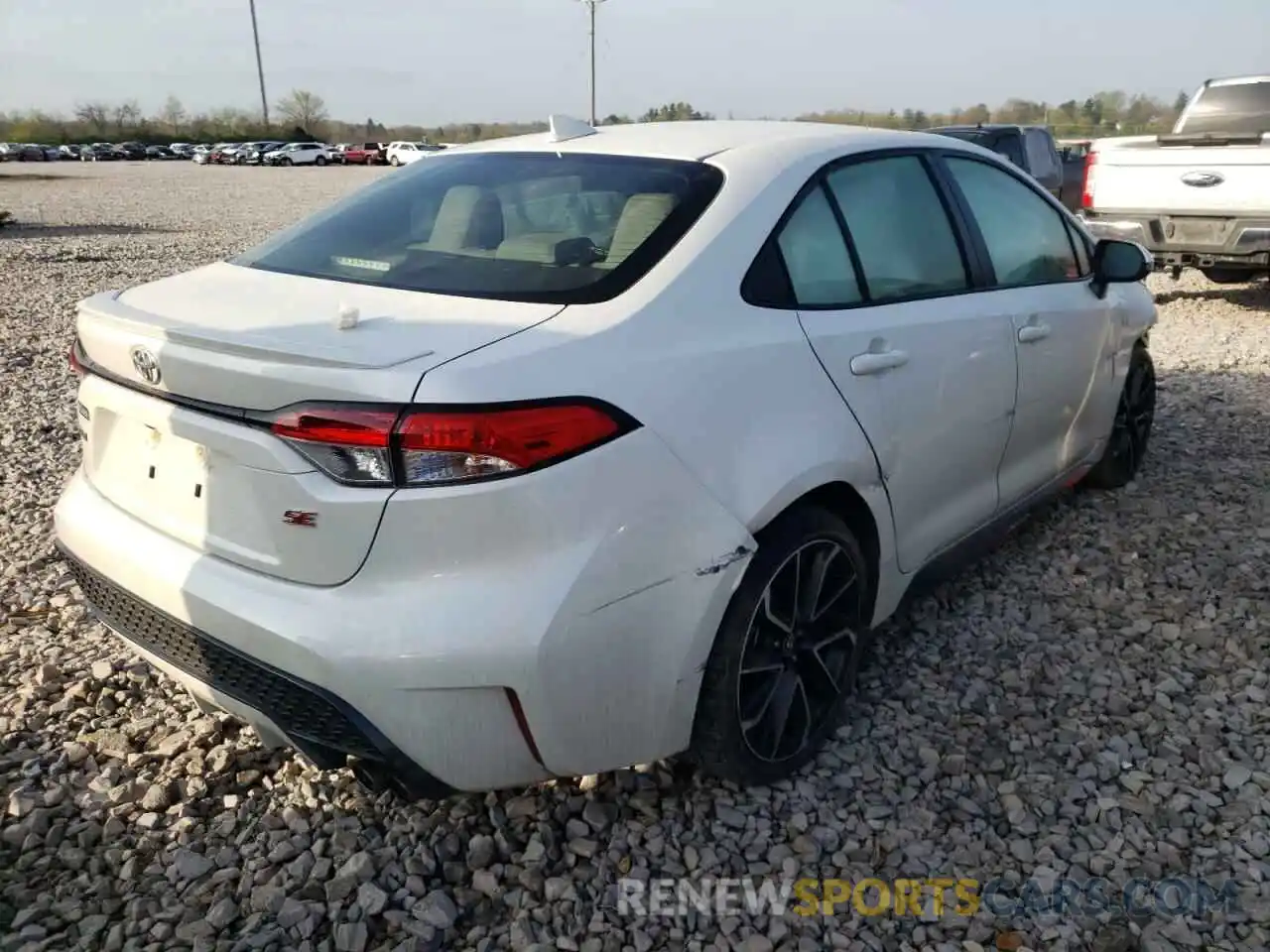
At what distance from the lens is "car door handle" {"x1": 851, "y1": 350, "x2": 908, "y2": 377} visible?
255 centimetres

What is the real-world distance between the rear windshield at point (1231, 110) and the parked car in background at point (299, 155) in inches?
2134

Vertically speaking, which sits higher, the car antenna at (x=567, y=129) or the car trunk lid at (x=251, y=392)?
the car antenna at (x=567, y=129)

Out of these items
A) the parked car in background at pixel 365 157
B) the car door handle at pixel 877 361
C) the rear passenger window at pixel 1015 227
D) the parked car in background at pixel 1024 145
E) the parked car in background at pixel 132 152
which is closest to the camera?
the car door handle at pixel 877 361

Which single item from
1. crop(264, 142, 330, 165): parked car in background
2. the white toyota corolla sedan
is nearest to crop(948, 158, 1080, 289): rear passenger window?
the white toyota corolla sedan

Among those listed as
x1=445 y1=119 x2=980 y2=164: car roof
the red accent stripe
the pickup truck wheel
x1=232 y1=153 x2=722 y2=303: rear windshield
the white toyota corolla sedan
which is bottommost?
the pickup truck wheel

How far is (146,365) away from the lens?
6.94 feet

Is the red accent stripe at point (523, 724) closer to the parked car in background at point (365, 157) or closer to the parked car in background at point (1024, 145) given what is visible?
the parked car in background at point (1024, 145)

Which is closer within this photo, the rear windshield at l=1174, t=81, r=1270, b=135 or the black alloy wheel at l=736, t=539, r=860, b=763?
the black alloy wheel at l=736, t=539, r=860, b=763

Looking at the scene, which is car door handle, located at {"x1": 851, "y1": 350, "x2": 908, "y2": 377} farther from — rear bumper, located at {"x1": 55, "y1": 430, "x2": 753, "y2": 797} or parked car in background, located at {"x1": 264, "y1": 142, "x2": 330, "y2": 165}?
parked car in background, located at {"x1": 264, "y1": 142, "x2": 330, "y2": 165}

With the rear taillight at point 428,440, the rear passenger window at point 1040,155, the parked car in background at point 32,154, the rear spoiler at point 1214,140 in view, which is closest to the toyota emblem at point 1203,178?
the rear spoiler at point 1214,140

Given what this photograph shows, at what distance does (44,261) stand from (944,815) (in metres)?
13.8

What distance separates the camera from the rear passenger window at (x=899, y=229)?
110 inches

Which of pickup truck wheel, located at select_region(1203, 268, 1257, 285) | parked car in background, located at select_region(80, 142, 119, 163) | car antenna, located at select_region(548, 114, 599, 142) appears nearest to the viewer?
car antenna, located at select_region(548, 114, 599, 142)

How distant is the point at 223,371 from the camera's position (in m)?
1.95
